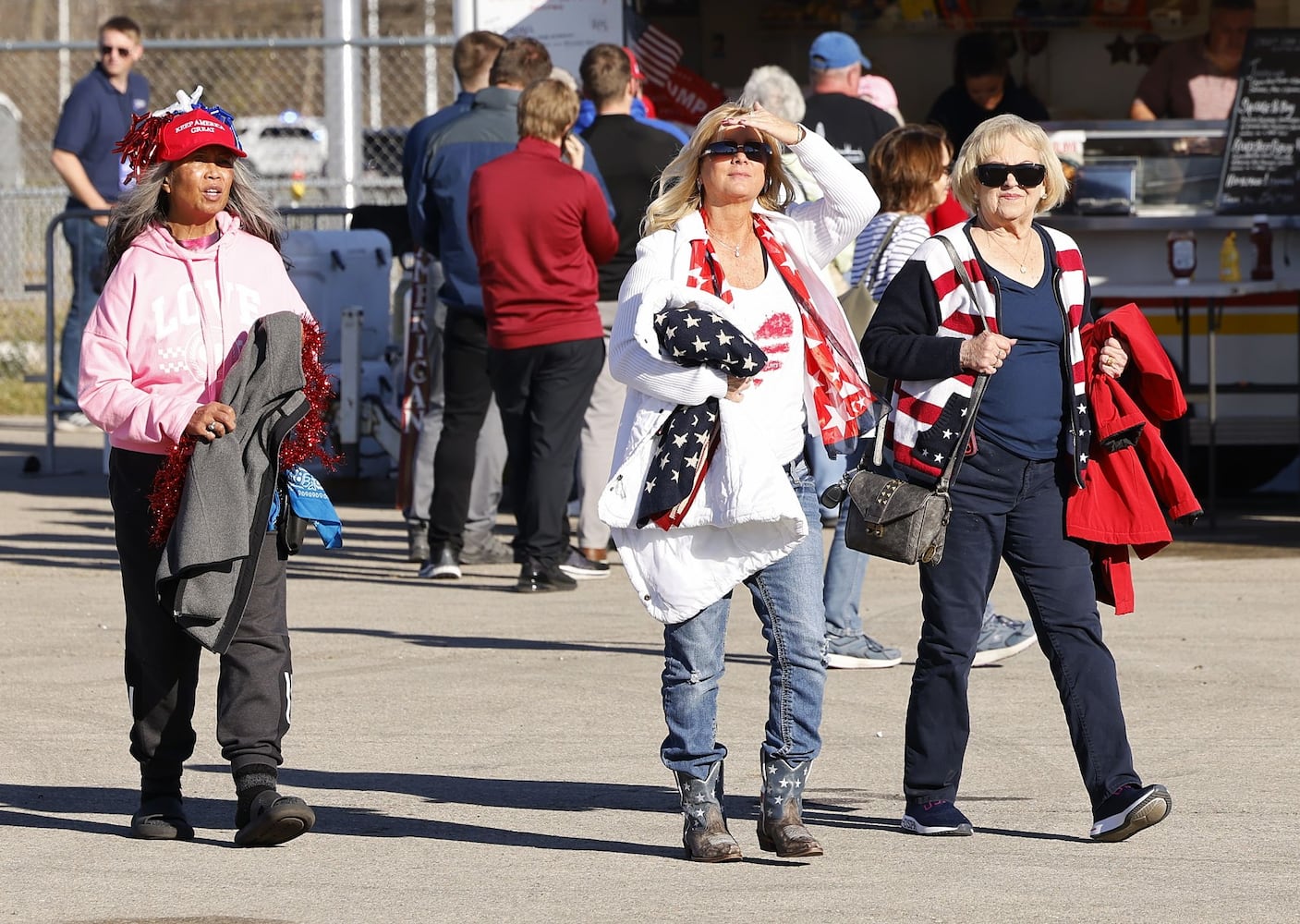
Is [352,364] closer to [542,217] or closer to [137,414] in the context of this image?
[542,217]

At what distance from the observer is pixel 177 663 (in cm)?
562

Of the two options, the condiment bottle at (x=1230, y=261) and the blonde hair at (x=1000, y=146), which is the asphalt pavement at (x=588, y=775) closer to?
the blonde hair at (x=1000, y=146)

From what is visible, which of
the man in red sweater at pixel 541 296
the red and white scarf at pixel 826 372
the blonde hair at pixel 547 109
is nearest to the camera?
the red and white scarf at pixel 826 372

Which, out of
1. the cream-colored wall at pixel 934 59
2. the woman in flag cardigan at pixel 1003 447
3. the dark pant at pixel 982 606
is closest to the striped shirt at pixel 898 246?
the woman in flag cardigan at pixel 1003 447

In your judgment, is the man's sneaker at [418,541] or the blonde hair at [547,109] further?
the man's sneaker at [418,541]

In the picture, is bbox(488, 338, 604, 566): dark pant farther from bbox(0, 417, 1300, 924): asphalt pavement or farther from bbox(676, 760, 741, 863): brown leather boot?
bbox(676, 760, 741, 863): brown leather boot

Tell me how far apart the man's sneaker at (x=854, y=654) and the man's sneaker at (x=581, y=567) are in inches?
90.7

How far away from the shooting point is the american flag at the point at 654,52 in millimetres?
13211

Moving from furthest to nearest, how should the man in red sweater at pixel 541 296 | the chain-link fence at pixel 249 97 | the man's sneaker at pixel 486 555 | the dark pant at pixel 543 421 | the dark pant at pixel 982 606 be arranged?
the chain-link fence at pixel 249 97 < the man's sneaker at pixel 486 555 < the dark pant at pixel 543 421 < the man in red sweater at pixel 541 296 < the dark pant at pixel 982 606

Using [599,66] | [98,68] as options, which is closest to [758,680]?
[599,66]

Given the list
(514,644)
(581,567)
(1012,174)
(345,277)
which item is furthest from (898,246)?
(345,277)

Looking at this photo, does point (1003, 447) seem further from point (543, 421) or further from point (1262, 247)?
point (1262, 247)

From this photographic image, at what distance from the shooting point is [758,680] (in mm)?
7648

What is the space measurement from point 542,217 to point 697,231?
392 cm
